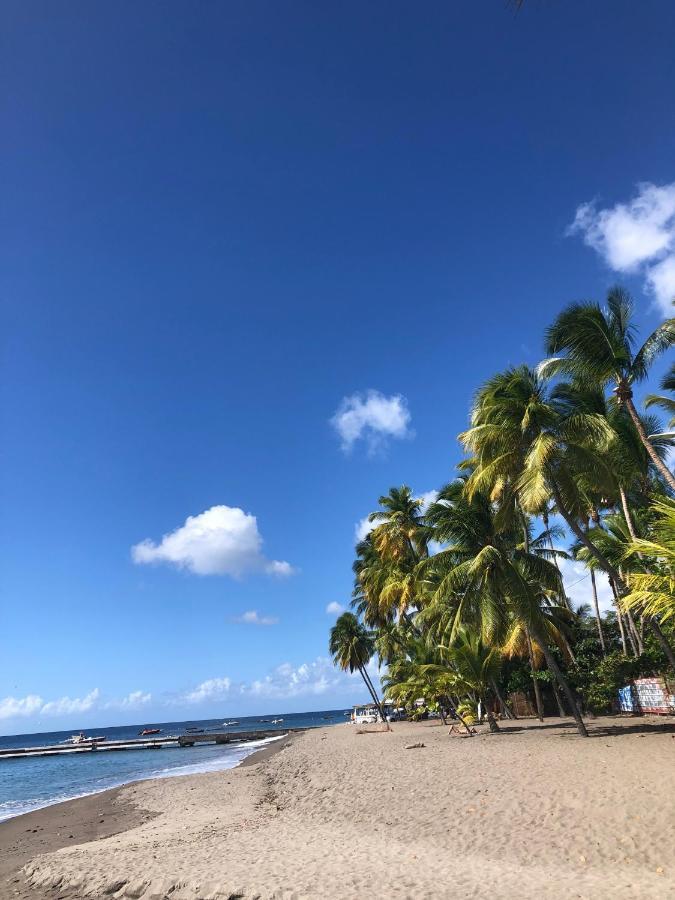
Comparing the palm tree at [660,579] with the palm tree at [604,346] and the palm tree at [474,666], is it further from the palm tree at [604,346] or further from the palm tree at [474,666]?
the palm tree at [474,666]

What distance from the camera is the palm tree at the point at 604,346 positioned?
15.0 metres

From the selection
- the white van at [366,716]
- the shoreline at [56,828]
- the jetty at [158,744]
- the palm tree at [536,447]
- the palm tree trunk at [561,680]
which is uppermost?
the palm tree at [536,447]

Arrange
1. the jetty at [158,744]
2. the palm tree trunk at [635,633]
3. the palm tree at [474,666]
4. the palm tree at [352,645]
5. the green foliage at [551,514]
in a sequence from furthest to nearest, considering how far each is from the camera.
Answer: the jetty at [158,744] < the palm tree at [352,645] < the palm tree trunk at [635,633] < the palm tree at [474,666] < the green foliage at [551,514]

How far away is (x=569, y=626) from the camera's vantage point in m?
26.6

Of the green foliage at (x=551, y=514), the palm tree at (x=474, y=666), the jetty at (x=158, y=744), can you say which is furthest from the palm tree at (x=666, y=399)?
the jetty at (x=158, y=744)

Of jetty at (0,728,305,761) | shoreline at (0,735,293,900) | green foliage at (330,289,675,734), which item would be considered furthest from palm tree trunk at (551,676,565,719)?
jetty at (0,728,305,761)

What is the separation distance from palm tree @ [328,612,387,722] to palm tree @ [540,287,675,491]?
3760 centimetres

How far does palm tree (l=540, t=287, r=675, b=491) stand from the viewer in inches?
590

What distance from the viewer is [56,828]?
15906 mm

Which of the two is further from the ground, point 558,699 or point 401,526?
point 401,526

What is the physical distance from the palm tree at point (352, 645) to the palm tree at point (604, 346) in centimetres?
3760

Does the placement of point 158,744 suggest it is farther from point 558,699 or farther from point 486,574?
point 486,574

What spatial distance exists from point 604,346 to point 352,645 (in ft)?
128

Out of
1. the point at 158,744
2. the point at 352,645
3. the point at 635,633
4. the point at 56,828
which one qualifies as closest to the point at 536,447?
the point at 635,633
